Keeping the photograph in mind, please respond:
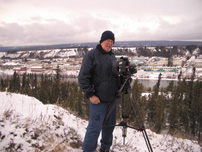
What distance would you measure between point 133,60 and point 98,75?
289 ft

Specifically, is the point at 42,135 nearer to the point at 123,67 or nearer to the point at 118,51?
the point at 123,67

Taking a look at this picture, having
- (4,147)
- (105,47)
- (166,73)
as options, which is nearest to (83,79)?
(105,47)

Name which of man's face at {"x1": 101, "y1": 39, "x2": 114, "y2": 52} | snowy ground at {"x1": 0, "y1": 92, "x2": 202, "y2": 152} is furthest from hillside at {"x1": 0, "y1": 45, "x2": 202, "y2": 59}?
man's face at {"x1": 101, "y1": 39, "x2": 114, "y2": 52}

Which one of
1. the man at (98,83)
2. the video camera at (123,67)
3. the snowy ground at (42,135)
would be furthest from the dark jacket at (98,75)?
the snowy ground at (42,135)

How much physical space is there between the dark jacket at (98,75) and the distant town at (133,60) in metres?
56.6

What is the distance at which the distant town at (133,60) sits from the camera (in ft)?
245

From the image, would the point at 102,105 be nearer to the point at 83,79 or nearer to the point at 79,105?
the point at 83,79

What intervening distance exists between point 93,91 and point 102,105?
0.32m

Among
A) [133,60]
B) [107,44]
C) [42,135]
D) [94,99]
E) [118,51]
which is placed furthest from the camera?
[118,51]

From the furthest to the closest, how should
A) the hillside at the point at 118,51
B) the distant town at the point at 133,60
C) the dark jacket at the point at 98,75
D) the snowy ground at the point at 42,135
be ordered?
1. the hillside at the point at 118,51
2. the distant town at the point at 133,60
3. the snowy ground at the point at 42,135
4. the dark jacket at the point at 98,75

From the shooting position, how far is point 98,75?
2391 mm

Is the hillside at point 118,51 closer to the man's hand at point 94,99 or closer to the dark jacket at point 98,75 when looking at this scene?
the dark jacket at point 98,75

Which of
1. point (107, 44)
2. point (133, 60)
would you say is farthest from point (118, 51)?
point (107, 44)

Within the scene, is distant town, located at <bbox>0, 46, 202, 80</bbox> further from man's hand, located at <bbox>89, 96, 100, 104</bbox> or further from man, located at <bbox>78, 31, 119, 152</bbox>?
man's hand, located at <bbox>89, 96, 100, 104</bbox>
